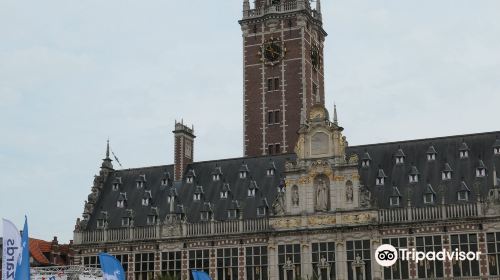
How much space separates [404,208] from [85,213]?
31.9m

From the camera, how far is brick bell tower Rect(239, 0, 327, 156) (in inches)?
3654

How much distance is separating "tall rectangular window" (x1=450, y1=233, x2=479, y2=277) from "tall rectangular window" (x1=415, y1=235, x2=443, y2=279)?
1.10 m

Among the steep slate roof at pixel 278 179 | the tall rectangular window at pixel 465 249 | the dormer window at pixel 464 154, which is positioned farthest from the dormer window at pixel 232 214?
the dormer window at pixel 464 154

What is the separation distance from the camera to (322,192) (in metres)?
74.3

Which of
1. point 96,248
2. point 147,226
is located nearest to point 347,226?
point 147,226

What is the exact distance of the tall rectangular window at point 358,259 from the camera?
235 feet

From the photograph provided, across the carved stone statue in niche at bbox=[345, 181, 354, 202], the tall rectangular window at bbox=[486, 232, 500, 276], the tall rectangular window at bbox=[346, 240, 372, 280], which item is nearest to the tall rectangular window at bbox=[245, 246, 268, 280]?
the tall rectangular window at bbox=[346, 240, 372, 280]

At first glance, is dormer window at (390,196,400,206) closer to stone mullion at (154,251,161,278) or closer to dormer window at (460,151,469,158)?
dormer window at (460,151,469,158)

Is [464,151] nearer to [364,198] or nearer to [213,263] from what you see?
[364,198]

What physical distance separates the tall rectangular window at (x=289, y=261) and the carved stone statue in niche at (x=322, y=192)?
12.8 ft

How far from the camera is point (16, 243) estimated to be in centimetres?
4894

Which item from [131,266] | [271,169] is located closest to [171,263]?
[131,266]

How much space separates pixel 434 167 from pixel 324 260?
1223 cm

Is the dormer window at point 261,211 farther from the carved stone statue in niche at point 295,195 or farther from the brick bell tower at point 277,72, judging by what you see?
the brick bell tower at point 277,72
